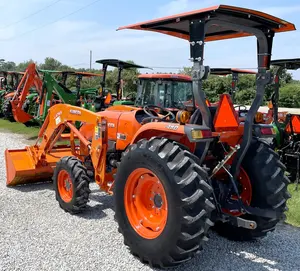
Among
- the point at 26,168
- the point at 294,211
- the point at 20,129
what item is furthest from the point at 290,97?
the point at 26,168

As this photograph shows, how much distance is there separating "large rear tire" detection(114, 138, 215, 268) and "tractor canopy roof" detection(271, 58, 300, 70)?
415cm

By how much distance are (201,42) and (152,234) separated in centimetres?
186

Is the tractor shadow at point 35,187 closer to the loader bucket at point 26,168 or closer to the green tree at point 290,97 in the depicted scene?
the loader bucket at point 26,168

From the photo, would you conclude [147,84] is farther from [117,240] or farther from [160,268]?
[160,268]

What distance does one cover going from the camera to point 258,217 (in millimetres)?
4004

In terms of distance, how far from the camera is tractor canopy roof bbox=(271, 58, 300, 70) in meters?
6.79

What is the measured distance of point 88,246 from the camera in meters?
4.16

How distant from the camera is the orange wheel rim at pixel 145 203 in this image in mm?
3729

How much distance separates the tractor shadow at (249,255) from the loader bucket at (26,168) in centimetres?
318

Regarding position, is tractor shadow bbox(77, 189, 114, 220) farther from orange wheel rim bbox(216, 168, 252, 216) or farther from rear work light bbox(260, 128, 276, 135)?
rear work light bbox(260, 128, 276, 135)

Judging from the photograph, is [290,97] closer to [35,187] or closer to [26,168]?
[35,187]

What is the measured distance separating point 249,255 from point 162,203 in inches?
46.1

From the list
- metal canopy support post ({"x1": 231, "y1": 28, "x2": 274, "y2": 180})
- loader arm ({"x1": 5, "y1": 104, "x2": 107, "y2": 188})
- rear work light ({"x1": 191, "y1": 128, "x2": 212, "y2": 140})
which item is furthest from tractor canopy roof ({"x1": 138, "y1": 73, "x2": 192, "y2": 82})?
rear work light ({"x1": 191, "y1": 128, "x2": 212, "y2": 140})

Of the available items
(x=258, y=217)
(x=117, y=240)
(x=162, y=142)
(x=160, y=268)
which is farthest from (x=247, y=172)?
(x=117, y=240)
